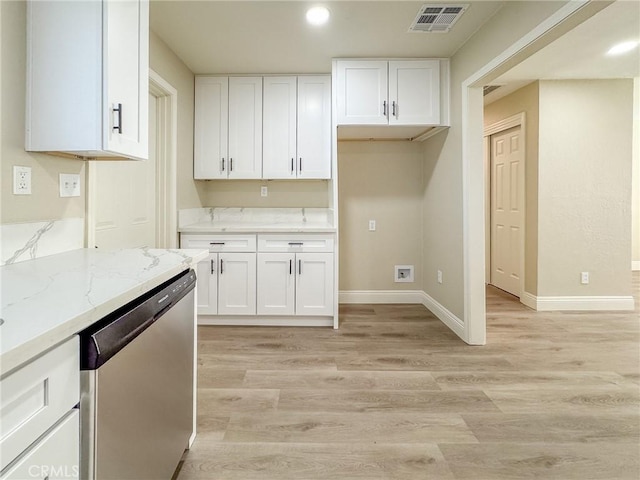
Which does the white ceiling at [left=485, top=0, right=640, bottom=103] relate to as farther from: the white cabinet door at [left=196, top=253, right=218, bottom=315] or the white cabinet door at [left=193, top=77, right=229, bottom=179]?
the white cabinet door at [left=196, top=253, right=218, bottom=315]

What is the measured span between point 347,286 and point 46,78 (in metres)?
3.29

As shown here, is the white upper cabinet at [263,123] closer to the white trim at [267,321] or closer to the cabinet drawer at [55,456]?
the white trim at [267,321]

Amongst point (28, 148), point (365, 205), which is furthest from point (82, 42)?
point (365, 205)

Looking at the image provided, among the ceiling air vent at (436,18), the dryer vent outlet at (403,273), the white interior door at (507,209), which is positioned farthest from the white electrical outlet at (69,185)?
the white interior door at (507,209)

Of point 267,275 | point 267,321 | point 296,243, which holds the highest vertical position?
point 296,243

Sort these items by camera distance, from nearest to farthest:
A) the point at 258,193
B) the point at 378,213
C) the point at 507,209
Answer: the point at 258,193 < the point at 378,213 < the point at 507,209

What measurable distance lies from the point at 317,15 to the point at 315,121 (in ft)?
3.65

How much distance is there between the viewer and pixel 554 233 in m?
3.79

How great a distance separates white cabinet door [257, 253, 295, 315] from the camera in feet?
10.8

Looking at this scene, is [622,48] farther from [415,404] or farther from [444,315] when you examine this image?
[415,404]

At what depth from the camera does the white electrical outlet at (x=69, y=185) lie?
160 centimetres

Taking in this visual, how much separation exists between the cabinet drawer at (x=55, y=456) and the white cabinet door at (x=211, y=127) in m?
3.05

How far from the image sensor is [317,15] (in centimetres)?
252

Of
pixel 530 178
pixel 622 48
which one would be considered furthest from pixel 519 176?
pixel 622 48
